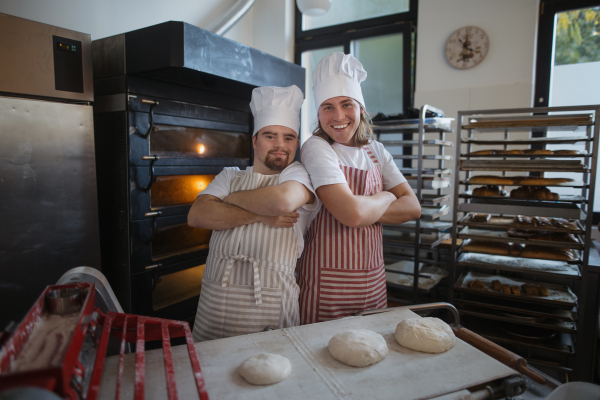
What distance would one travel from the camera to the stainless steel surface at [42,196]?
1598 mm

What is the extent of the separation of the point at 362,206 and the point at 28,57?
156cm

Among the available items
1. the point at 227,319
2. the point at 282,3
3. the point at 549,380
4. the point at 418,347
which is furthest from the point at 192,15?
the point at 549,380

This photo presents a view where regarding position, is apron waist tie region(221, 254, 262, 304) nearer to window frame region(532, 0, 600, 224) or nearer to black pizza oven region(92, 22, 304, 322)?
black pizza oven region(92, 22, 304, 322)

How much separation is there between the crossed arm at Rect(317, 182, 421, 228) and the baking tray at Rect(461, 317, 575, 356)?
127 cm

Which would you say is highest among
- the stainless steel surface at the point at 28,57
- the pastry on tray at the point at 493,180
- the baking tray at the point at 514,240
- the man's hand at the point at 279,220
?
the stainless steel surface at the point at 28,57

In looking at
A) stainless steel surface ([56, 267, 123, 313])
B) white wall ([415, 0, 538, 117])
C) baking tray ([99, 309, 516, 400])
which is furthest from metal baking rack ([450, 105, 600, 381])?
stainless steel surface ([56, 267, 123, 313])

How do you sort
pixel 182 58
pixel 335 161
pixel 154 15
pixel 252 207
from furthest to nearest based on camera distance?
pixel 154 15, pixel 182 58, pixel 335 161, pixel 252 207

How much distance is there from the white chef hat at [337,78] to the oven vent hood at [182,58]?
0.72 metres

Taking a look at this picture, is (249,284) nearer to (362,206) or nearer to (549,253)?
(362,206)

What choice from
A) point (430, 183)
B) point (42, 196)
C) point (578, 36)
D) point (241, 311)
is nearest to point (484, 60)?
point (578, 36)

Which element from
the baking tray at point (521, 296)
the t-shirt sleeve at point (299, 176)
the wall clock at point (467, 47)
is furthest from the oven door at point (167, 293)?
the wall clock at point (467, 47)

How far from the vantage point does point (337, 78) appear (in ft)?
4.70

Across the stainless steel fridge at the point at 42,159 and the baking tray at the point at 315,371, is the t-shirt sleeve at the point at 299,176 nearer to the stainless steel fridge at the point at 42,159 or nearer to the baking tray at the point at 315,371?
the baking tray at the point at 315,371

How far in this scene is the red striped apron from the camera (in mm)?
1415
